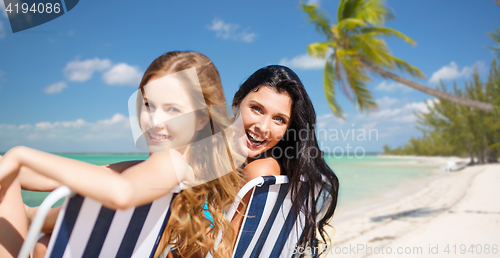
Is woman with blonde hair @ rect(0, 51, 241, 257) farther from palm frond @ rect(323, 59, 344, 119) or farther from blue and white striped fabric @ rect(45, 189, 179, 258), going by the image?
palm frond @ rect(323, 59, 344, 119)

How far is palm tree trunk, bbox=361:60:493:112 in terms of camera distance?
28.7 ft

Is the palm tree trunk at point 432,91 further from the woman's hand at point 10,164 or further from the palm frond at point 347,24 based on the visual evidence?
the woman's hand at point 10,164

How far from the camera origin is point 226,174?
1.42 metres

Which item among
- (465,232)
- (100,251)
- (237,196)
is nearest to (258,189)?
(237,196)

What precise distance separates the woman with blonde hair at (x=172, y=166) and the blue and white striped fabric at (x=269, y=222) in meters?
0.10

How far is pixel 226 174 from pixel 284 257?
763 mm

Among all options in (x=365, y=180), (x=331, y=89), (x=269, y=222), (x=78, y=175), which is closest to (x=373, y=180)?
(x=365, y=180)

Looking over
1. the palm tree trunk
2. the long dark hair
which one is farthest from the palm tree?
the long dark hair

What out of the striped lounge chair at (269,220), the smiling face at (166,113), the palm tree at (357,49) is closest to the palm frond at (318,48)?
the palm tree at (357,49)

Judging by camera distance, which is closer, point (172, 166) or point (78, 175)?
point (78, 175)

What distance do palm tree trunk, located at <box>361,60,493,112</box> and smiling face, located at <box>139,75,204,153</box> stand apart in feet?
33.4

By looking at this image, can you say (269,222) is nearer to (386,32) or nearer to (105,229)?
(105,229)

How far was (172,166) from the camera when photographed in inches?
43.8

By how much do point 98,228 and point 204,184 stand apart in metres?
0.45
